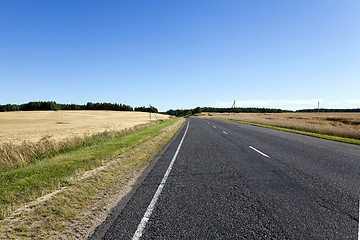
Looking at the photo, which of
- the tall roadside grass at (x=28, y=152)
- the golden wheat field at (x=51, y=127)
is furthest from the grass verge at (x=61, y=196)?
the golden wheat field at (x=51, y=127)

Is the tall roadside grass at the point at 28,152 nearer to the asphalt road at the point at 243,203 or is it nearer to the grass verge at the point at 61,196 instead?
the grass verge at the point at 61,196

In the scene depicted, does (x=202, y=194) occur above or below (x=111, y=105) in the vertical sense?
below

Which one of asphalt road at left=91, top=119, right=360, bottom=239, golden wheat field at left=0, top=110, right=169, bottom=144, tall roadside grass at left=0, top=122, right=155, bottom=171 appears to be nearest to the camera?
asphalt road at left=91, top=119, right=360, bottom=239

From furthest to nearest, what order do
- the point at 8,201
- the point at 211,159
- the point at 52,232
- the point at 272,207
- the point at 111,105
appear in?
the point at 111,105, the point at 211,159, the point at 8,201, the point at 272,207, the point at 52,232

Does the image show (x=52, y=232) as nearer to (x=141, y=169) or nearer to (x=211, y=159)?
(x=141, y=169)

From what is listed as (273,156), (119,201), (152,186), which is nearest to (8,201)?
(119,201)

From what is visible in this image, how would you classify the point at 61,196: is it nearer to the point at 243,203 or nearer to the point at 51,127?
the point at 243,203

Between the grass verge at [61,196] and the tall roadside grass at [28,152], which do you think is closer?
the grass verge at [61,196]

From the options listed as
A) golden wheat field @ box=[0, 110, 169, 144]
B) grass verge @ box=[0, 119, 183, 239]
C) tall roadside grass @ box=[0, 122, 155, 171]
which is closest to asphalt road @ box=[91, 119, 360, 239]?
grass verge @ box=[0, 119, 183, 239]

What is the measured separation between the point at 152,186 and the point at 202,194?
49.6 inches

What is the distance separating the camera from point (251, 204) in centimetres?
329

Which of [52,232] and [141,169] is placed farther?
[141,169]

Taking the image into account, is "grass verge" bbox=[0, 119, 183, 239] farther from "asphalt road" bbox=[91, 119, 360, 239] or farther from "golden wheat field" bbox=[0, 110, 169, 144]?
"golden wheat field" bbox=[0, 110, 169, 144]

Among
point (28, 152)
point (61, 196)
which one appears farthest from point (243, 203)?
point (28, 152)
